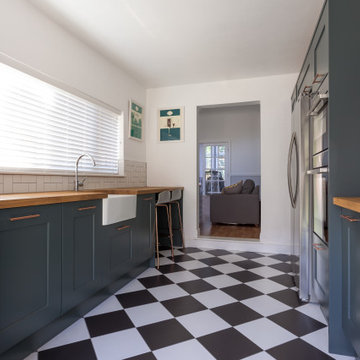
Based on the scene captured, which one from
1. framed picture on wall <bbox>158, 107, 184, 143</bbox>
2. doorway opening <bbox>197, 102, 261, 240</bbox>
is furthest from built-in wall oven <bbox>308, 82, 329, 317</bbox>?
doorway opening <bbox>197, 102, 261, 240</bbox>

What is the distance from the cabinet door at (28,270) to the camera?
4.42ft

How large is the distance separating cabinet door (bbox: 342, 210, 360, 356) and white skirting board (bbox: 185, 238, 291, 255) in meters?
2.32

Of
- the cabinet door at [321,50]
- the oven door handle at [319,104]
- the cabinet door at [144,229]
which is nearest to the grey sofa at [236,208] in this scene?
the cabinet door at [144,229]

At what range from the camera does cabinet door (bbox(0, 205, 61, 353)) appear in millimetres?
1347

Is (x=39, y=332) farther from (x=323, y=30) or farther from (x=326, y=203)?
(x=323, y=30)

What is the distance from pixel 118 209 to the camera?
235 cm

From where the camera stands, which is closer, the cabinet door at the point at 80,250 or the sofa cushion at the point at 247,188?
the cabinet door at the point at 80,250

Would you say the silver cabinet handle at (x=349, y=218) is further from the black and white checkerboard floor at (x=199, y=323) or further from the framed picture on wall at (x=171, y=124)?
the framed picture on wall at (x=171, y=124)

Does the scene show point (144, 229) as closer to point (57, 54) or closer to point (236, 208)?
point (57, 54)

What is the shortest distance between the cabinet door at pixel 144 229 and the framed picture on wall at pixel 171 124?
1.42 m

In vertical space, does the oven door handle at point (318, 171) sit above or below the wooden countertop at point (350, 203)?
above

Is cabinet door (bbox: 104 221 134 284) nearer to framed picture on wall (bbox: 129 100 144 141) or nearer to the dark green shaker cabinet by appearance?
the dark green shaker cabinet

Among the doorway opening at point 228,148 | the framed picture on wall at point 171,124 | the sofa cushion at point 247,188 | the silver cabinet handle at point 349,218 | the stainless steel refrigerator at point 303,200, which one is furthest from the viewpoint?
the doorway opening at point 228,148

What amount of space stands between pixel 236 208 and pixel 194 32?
3.58 metres
